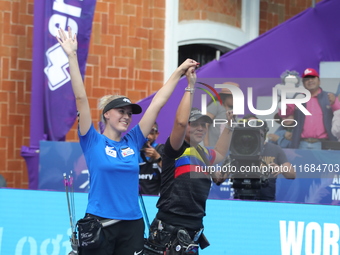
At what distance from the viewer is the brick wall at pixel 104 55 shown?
10969 millimetres

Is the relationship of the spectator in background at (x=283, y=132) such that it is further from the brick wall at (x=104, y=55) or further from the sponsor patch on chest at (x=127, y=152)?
the brick wall at (x=104, y=55)

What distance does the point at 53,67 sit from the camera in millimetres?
9922

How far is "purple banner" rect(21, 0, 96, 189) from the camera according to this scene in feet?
32.6

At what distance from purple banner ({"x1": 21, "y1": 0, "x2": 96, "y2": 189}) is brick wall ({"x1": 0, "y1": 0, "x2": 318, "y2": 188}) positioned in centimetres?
93

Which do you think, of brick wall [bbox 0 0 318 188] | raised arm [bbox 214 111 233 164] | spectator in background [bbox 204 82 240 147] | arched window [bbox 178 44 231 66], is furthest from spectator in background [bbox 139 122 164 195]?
arched window [bbox 178 44 231 66]

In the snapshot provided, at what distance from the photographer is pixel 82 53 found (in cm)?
1009

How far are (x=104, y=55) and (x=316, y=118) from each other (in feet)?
17.1

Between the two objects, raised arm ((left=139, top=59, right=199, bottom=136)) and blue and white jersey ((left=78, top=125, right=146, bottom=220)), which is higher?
raised arm ((left=139, top=59, right=199, bottom=136))

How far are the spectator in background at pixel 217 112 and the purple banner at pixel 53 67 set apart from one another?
348 centimetres

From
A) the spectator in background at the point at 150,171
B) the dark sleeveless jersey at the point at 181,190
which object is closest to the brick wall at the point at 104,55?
the spectator in background at the point at 150,171

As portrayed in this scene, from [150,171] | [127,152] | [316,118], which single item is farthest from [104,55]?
[127,152]

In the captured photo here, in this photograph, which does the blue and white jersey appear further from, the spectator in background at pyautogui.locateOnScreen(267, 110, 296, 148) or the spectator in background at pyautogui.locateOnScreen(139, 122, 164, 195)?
the spectator in background at pyautogui.locateOnScreen(139, 122, 164, 195)

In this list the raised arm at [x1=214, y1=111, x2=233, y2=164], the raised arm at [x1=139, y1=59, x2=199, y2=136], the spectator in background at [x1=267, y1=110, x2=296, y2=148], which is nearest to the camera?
the raised arm at [x1=139, y1=59, x2=199, y2=136]

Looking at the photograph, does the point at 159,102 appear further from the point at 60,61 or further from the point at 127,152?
the point at 60,61
